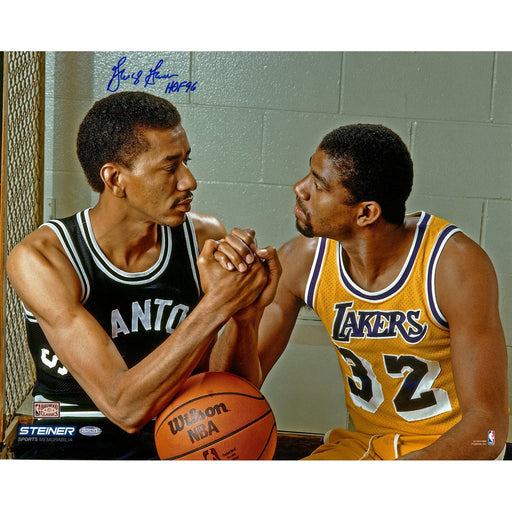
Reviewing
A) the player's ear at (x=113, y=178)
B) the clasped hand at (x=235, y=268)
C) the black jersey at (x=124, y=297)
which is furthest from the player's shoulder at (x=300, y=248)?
the player's ear at (x=113, y=178)

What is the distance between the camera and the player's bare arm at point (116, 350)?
184cm

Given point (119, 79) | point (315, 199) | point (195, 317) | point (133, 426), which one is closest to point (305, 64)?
point (315, 199)

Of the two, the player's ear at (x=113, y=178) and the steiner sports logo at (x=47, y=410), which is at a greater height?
the player's ear at (x=113, y=178)

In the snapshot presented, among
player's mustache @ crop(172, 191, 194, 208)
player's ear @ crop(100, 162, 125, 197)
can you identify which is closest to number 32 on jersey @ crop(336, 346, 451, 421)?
player's mustache @ crop(172, 191, 194, 208)

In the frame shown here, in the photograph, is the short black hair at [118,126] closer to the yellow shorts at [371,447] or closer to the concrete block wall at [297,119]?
the concrete block wall at [297,119]

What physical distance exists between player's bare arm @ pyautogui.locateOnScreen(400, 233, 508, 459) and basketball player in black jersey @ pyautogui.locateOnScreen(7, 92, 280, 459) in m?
0.45

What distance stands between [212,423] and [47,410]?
46 centimetres

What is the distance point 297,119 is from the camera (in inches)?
78.5

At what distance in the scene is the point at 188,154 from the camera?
1.97m

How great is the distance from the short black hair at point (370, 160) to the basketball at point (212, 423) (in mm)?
579

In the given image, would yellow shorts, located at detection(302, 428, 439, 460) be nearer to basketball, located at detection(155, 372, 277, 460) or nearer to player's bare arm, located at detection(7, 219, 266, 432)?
basketball, located at detection(155, 372, 277, 460)

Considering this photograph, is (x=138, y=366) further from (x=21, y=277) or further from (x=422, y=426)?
(x=422, y=426)

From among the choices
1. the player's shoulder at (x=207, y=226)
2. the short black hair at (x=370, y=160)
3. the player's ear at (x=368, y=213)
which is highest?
the short black hair at (x=370, y=160)
